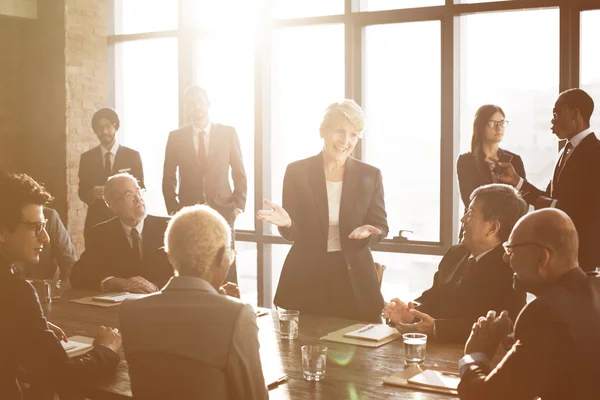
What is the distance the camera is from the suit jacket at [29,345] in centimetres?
229

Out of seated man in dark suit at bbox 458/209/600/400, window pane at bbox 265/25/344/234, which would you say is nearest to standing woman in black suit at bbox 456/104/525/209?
window pane at bbox 265/25/344/234

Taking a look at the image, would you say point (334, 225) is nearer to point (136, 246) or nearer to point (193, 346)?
point (136, 246)

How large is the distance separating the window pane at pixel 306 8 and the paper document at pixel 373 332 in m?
3.85

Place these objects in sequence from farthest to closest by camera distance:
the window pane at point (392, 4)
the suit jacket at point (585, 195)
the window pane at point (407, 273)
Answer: the window pane at point (407, 273) → the window pane at point (392, 4) → the suit jacket at point (585, 195)

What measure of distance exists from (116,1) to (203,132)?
2.39m

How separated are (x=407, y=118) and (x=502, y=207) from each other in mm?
3202

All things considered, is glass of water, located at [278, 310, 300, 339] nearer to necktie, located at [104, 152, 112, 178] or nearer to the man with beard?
the man with beard

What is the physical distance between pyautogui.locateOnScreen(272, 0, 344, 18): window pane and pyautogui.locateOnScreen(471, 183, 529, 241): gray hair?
3686 millimetres

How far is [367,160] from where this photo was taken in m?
6.20

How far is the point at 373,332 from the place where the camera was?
2893mm

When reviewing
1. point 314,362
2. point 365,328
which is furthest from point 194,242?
point 365,328

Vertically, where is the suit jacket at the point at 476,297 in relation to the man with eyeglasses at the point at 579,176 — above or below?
below

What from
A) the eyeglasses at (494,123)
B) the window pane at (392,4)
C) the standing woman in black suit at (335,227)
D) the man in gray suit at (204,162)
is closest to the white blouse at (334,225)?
the standing woman in black suit at (335,227)

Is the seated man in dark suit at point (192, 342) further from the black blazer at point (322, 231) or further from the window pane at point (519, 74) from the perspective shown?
the window pane at point (519, 74)
